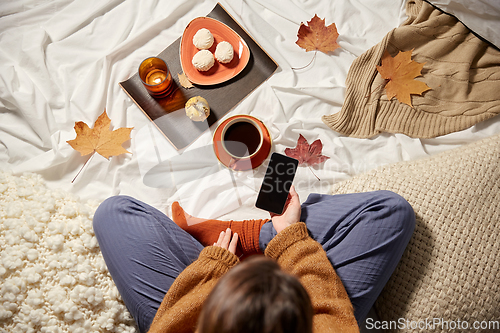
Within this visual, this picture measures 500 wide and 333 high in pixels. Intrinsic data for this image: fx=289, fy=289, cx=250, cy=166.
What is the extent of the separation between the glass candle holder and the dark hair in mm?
716

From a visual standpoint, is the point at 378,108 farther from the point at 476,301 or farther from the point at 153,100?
the point at 153,100

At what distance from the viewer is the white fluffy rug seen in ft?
2.19

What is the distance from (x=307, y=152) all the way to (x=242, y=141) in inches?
9.5

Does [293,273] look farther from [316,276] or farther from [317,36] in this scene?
[317,36]

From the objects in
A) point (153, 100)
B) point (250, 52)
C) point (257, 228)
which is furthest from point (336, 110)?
point (153, 100)

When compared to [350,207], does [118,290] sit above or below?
below

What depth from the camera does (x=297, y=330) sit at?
0.36m

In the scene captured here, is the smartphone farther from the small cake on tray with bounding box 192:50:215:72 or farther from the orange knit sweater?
the small cake on tray with bounding box 192:50:215:72

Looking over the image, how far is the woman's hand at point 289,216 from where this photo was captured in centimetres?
79

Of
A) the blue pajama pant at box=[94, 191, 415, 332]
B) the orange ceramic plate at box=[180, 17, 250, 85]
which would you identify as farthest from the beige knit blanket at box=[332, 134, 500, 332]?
the orange ceramic plate at box=[180, 17, 250, 85]

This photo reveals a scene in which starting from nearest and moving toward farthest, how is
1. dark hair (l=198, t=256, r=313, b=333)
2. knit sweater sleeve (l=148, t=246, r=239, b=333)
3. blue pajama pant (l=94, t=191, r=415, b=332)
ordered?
1. dark hair (l=198, t=256, r=313, b=333)
2. knit sweater sleeve (l=148, t=246, r=239, b=333)
3. blue pajama pant (l=94, t=191, r=415, b=332)

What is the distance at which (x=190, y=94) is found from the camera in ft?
3.16

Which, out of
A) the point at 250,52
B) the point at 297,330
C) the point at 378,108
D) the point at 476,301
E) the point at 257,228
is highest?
the point at 250,52

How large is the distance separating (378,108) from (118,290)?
0.97 metres
